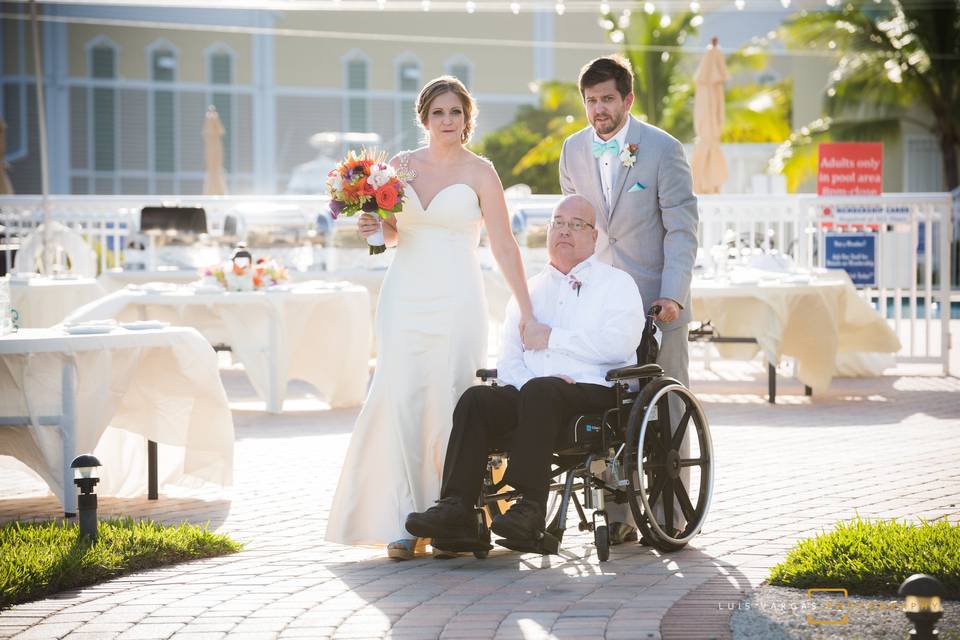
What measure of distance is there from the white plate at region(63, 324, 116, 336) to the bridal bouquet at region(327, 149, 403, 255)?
161cm

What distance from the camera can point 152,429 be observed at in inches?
270

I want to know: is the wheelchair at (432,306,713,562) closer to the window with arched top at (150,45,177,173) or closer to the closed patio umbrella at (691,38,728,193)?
the closed patio umbrella at (691,38,728,193)

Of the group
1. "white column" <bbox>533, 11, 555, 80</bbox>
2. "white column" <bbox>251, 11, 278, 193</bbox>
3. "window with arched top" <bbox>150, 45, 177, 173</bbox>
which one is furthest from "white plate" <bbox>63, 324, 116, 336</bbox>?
"white column" <bbox>533, 11, 555, 80</bbox>

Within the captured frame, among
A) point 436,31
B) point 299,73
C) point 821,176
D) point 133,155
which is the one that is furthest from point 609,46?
point 821,176

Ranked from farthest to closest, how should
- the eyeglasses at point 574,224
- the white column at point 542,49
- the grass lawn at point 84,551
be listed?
the white column at point 542,49 < the eyeglasses at point 574,224 < the grass lawn at point 84,551

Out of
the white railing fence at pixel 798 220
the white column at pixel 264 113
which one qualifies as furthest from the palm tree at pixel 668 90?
the white railing fence at pixel 798 220

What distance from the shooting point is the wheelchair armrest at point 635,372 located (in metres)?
5.34

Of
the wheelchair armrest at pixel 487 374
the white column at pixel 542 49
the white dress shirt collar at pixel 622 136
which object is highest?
the white column at pixel 542 49

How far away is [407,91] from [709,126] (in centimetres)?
2680

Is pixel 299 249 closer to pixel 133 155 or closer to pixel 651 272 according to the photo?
pixel 651 272

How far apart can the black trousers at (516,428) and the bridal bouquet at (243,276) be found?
5.48 meters

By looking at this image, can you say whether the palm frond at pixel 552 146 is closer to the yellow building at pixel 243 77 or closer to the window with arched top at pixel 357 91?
the yellow building at pixel 243 77

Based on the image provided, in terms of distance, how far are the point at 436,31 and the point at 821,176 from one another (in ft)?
95.8

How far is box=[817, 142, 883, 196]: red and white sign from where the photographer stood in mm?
14812
